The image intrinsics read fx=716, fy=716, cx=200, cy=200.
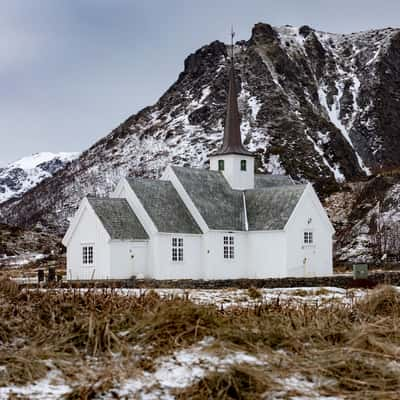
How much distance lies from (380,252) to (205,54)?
4697 inches

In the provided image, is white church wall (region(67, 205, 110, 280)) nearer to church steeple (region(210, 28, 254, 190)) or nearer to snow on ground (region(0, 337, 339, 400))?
church steeple (region(210, 28, 254, 190))

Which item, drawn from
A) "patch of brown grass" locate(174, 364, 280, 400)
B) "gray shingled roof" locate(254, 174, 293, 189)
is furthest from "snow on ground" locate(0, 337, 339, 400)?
"gray shingled roof" locate(254, 174, 293, 189)

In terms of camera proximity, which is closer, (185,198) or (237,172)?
(185,198)

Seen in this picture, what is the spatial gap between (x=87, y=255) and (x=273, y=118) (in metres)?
97.1

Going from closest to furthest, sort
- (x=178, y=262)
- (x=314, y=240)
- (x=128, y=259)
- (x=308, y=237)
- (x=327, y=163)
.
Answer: (x=128, y=259) → (x=178, y=262) → (x=308, y=237) → (x=314, y=240) → (x=327, y=163)

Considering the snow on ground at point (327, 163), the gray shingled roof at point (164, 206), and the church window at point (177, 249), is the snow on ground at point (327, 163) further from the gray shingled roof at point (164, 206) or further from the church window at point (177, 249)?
the church window at point (177, 249)

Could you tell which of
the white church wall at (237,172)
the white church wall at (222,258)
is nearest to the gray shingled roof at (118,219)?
the white church wall at (222,258)

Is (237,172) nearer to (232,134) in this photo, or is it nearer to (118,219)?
(232,134)

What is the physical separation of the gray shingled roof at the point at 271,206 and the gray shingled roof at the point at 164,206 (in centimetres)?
362

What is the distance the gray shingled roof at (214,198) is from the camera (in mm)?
38375

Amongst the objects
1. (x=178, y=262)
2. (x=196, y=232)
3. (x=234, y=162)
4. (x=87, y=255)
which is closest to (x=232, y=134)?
(x=234, y=162)

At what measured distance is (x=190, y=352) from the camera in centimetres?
1009

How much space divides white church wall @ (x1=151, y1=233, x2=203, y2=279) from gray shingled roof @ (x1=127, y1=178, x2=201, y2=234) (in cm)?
41

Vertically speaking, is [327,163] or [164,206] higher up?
[327,163]
